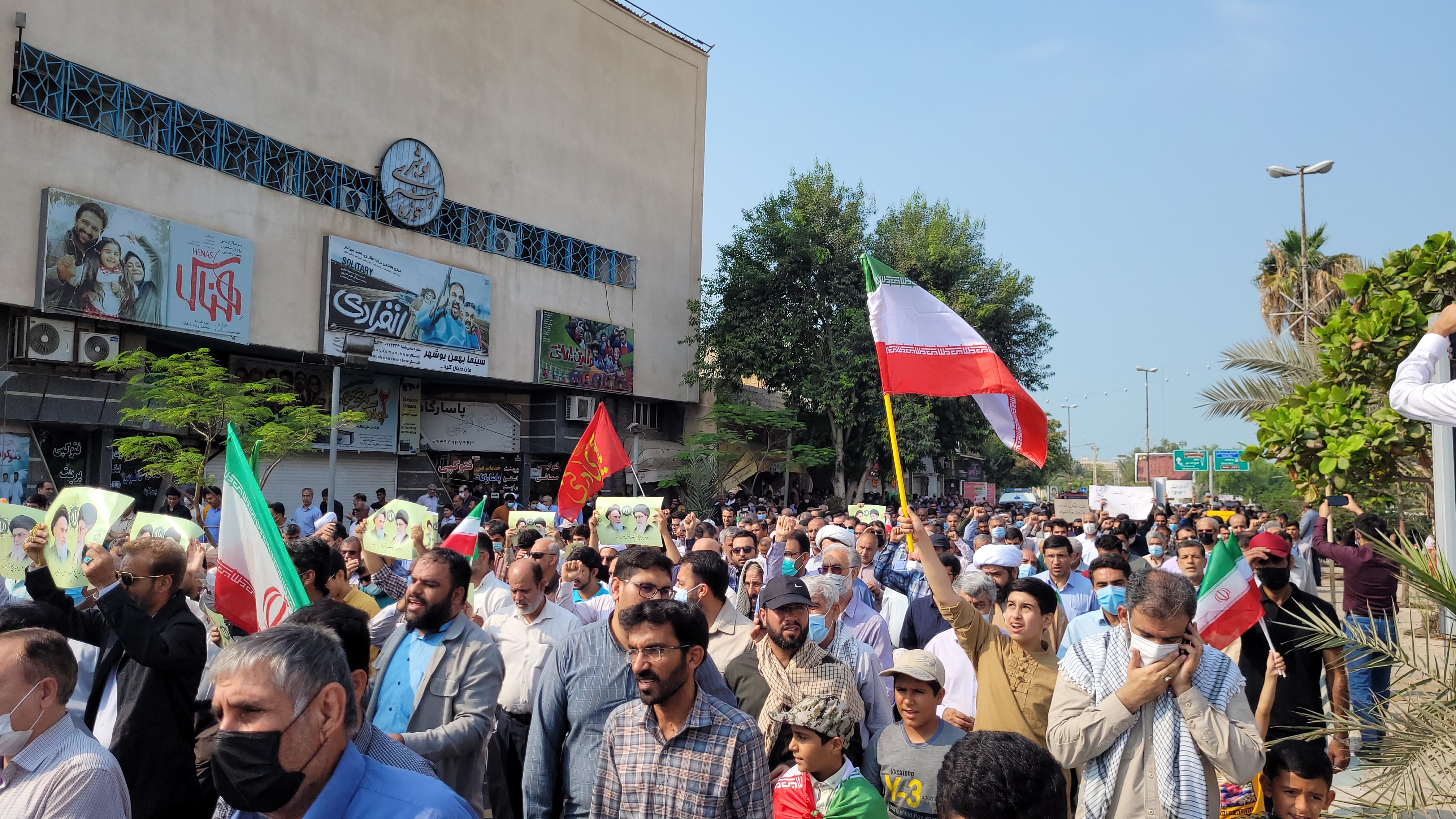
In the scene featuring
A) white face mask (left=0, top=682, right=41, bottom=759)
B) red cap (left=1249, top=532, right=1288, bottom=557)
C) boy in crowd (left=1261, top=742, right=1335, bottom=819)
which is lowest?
boy in crowd (left=1261, top=742, right=1335, bottom=819)

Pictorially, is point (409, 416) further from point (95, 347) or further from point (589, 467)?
point (589, 467)

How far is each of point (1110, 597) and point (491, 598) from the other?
4.02 metres

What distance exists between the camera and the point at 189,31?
22.2 m

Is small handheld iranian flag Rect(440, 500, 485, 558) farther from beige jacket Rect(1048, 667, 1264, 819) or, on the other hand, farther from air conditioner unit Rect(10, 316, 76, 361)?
air conditioner unit Rect(10, 316, 76, 361)

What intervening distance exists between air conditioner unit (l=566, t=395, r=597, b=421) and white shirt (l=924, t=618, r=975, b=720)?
2719 centimetres

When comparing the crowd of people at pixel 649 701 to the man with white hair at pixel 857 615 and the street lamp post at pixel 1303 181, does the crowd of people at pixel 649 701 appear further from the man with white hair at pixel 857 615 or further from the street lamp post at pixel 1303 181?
the street lamp post at pixel 1303 181

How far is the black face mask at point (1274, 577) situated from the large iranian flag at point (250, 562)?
5021mm

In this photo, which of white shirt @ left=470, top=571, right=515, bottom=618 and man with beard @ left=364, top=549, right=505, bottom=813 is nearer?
man with beard @ left=364, top=549, right=505, bottom=813

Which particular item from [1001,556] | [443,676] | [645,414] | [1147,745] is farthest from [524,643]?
[645,414]

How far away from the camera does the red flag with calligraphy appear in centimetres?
1220

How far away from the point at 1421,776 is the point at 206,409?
19.4 metres

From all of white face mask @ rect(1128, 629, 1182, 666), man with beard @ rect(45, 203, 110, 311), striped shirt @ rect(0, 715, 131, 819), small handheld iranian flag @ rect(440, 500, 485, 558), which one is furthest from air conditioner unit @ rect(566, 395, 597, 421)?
striped shirt @ rect(0, 715, 131, 819)

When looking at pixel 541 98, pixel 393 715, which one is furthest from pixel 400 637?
pixel 541 98

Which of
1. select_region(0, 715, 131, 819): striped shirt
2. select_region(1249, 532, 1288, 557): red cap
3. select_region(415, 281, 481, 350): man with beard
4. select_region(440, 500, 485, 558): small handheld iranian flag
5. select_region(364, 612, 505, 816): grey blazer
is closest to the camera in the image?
select_region(0, 715, 131, 819): striped shirt
